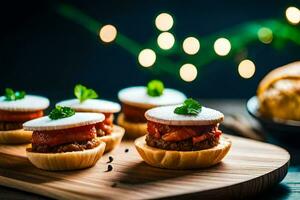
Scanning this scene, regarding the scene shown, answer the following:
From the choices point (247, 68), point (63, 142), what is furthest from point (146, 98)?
point (247, 68)

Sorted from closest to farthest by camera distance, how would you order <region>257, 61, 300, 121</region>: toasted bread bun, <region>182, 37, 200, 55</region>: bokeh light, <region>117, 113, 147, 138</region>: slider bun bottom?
<region>117, 113, 147, 138</region>: slider bun bottom, <region>257, 61, 300, 121</region>: toasted bread bun, <region>182, 37, 200, 55</region>: bokeh light

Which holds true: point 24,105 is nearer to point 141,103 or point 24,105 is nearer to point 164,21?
point 141,103

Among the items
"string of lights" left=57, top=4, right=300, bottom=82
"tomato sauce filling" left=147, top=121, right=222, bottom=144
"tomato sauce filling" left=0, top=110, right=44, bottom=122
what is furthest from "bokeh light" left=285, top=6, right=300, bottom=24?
"tomato sauce filling" left=0, top=110, right=44, bottom=122

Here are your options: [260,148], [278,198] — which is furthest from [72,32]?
[278,198]

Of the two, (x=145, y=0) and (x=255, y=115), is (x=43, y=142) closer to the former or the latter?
(x=255, y=115)

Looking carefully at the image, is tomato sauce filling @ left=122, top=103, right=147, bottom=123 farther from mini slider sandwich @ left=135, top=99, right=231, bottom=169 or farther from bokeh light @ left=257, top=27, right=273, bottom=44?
bokeh light @ left=257, top=27, right=273, bottom=44

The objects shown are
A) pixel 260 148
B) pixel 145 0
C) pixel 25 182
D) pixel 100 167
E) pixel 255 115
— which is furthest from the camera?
pixel 145 0

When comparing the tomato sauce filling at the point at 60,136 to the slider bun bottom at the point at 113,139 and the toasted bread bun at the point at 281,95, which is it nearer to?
the slider bun bottom at the point at 113,139
